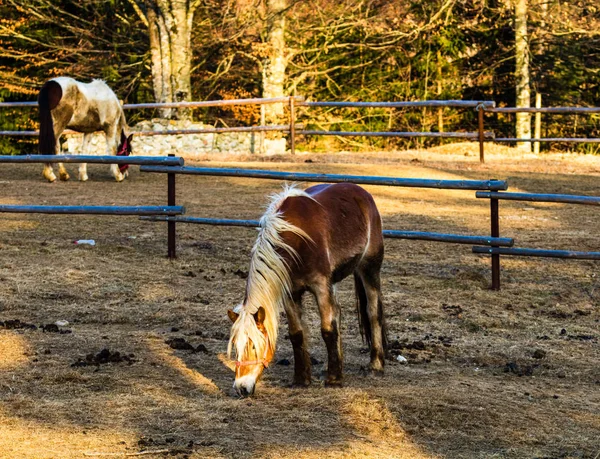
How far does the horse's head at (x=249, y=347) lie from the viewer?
203 inches

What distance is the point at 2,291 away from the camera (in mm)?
8172

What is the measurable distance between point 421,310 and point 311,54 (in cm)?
1715

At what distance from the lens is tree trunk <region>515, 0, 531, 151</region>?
864 inches

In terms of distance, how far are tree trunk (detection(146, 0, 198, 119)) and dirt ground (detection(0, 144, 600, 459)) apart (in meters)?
9.52

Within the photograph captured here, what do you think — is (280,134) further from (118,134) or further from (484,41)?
(118,134)

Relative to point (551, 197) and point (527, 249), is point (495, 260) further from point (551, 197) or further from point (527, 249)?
point (551, 197)

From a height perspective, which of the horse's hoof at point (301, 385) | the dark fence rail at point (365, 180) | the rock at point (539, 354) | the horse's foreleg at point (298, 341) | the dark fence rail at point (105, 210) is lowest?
the rock at point (539, 354)

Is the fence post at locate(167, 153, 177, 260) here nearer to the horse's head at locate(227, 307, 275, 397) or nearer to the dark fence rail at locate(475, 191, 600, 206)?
the dark fence rail at locate(475, 191, 600, 206)

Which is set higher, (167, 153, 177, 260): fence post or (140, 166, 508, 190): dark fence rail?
(140, 166, 508, 190): dark fence rail

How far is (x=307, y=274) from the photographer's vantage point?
18.2 feet

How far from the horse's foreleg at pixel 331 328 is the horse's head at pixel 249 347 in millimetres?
442

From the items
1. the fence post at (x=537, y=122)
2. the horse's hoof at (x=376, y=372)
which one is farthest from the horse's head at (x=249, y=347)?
the fence post at (x=537, y=122)

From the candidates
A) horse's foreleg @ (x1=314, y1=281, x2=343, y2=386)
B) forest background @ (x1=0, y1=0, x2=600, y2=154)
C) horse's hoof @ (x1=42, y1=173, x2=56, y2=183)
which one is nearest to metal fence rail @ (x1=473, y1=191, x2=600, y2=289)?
horse's foreleg @ (x1=314, y1=281, x2=343, y2=386)

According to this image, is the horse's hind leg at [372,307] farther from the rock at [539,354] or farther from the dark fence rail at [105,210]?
the dark fence rail at [105,210]
